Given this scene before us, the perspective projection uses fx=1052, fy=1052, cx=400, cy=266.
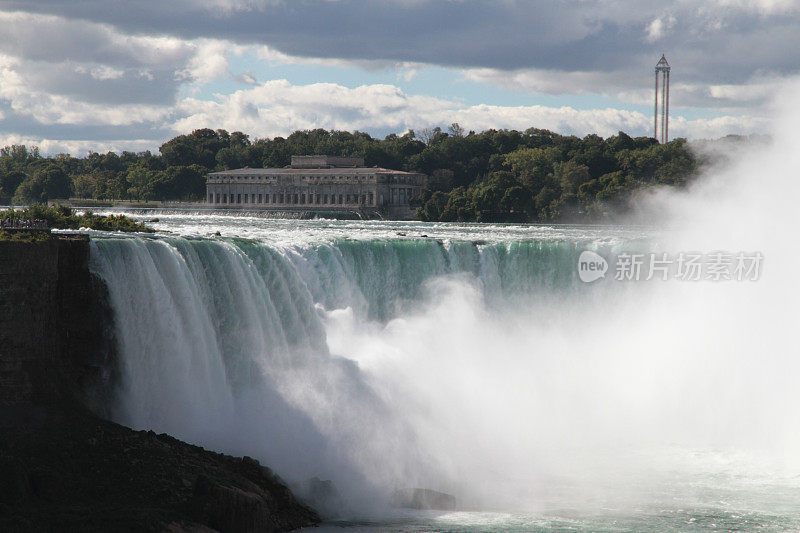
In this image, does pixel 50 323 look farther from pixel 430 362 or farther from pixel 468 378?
pixel 468 378

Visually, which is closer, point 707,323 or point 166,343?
point 166,343

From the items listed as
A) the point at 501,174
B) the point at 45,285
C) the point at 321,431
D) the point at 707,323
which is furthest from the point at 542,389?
the point at 501,174

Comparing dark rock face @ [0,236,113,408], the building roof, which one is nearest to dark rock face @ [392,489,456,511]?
dark rock face @ [0,236,113,408]

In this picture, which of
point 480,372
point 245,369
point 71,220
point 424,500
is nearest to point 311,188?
point 71,220

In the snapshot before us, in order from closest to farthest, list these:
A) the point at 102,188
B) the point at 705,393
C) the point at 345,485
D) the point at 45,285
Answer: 1. the point at 45,285
2. the point at 345,485
3. the point at 705,393
4. the point at 102,188

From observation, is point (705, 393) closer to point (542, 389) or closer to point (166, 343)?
point (542, 389)

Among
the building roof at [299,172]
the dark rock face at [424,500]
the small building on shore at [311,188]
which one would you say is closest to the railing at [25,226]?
the dark rock face at [424,500]
